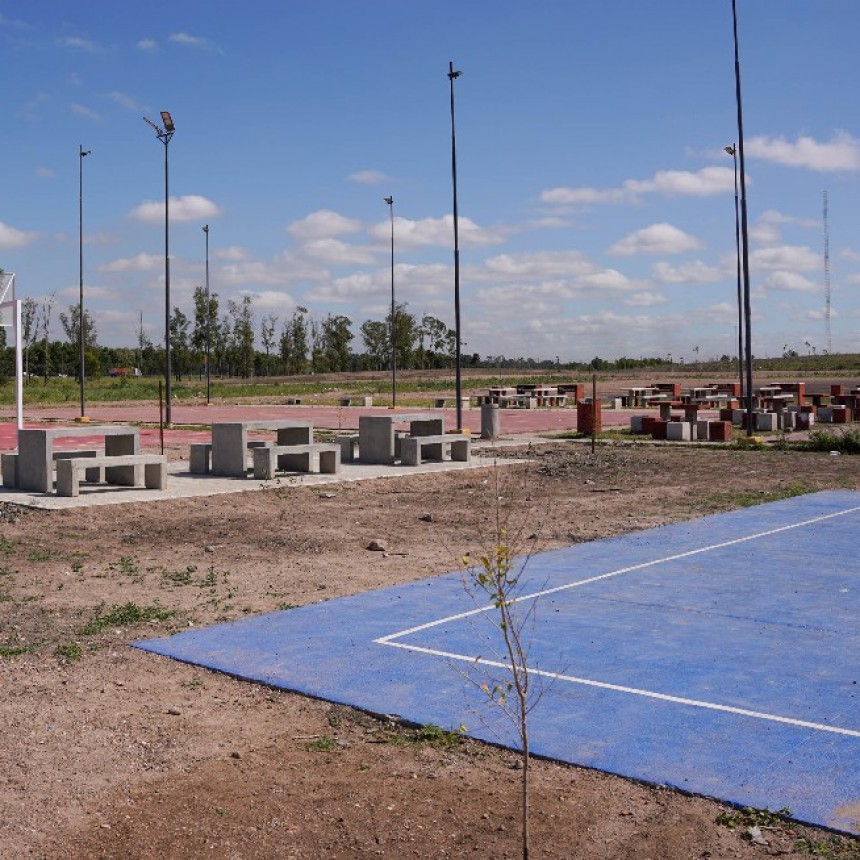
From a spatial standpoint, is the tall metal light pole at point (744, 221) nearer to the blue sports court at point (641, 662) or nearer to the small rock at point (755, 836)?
the blue sports court at point (641, 662)

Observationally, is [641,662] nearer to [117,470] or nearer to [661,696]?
[661,696]

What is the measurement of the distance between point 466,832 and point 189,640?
4024mm

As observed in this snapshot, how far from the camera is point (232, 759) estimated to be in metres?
5.93

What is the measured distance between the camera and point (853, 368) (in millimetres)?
114562

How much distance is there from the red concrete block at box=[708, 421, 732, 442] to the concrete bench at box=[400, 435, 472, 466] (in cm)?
974

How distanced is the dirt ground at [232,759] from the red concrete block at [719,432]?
18196mm

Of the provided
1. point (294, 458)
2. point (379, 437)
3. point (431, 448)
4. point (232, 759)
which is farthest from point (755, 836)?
point (431, 448)

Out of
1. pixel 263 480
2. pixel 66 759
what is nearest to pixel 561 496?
pixel 263 480

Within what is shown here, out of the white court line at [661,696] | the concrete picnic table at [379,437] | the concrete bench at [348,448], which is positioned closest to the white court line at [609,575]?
the white court line at [661,696]

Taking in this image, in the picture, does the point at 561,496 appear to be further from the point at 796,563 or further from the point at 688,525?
the point at 796,563

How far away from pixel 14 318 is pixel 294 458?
647cm

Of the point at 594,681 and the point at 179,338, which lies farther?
the point at 179,338

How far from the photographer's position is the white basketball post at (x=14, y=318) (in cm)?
2134

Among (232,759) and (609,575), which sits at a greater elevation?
(609,575)
